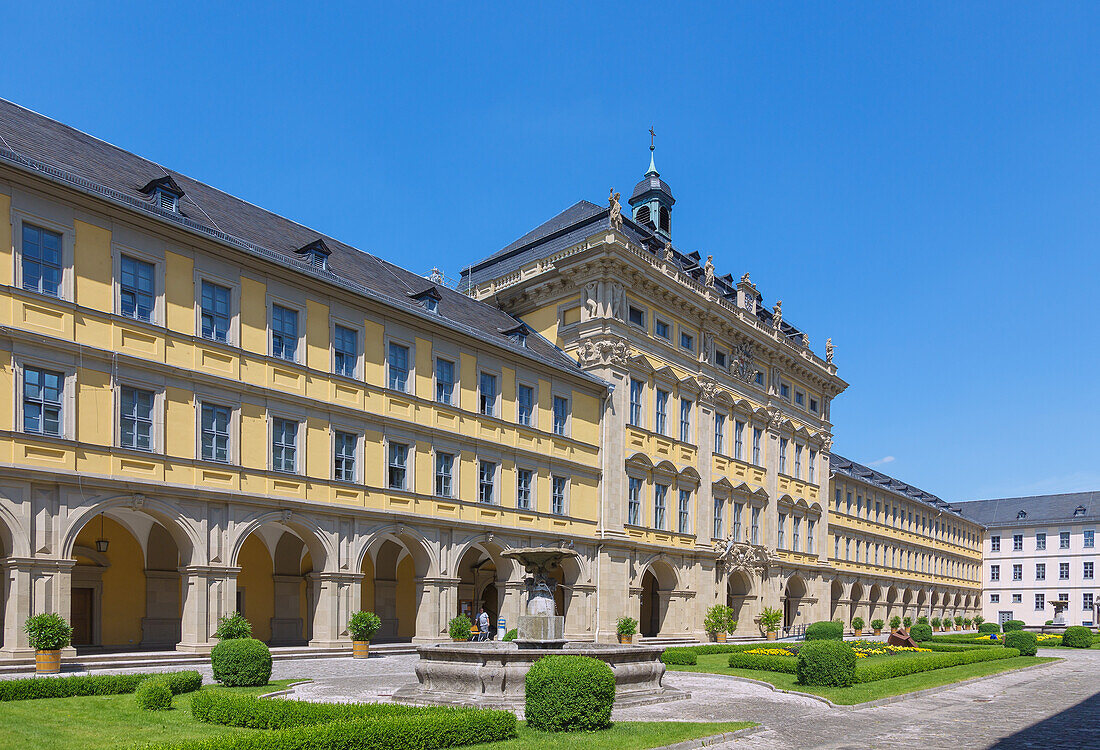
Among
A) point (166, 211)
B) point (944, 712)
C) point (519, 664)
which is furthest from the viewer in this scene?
point (166, 211)

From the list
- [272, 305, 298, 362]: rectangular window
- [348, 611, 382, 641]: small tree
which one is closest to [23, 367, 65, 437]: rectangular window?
[272, 305, 298, 362]: rectangular window

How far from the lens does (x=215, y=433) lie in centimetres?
2564

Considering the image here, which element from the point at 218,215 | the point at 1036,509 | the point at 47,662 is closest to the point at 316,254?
the point at 218,215

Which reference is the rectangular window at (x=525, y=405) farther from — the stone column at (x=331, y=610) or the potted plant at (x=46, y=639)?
the potted plant at (x=46, y=639)

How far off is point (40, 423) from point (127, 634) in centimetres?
866

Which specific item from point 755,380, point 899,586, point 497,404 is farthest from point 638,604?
point 899,586

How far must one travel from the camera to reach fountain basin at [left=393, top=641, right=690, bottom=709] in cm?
1731

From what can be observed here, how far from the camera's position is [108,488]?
22688mm

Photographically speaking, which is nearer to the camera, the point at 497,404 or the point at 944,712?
the point at 944,712

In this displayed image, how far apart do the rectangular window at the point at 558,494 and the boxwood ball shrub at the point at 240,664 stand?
18941mm

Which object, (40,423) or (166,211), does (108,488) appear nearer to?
(40,423)

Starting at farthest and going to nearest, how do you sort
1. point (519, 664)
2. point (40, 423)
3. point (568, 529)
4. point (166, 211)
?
point (568, 529)
point (166, 211)
point (40, 423)
point (519, 664)

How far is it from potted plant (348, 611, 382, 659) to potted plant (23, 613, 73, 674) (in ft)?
29.8

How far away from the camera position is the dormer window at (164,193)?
85.0 ft
